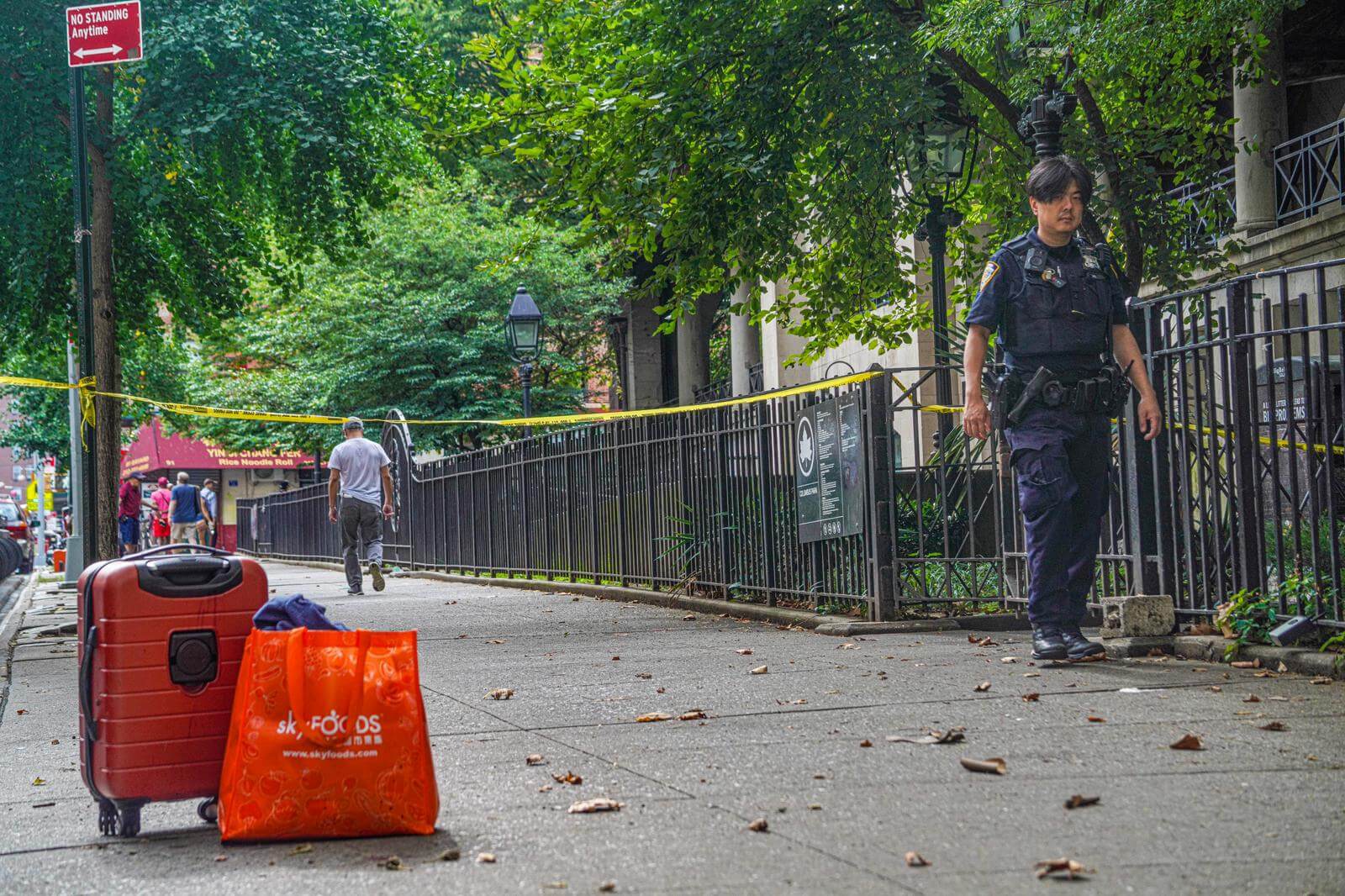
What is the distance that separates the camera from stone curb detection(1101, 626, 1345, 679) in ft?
21.5

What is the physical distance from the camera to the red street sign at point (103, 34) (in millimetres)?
11461

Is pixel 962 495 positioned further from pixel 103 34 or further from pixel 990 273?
pixel 103 34

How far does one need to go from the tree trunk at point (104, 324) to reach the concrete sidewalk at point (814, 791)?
19.6 ft

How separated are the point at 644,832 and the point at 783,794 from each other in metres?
0.58

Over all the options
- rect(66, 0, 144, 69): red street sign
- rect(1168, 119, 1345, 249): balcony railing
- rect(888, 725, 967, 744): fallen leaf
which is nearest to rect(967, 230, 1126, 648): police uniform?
rect(888, 725, 967, 744): fallen leaf

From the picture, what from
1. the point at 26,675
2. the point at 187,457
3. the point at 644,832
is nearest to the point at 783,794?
the point at 644,832

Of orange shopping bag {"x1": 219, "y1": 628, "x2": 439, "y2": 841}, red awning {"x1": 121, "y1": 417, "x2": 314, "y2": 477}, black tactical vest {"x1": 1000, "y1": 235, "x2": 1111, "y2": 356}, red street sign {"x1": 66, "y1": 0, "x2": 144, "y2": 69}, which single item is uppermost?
red street sign {"x1": 66, "y1": 0, "x2": 144, "y2": 69}

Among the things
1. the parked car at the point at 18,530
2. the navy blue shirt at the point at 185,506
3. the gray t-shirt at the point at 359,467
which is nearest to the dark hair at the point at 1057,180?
the gray t-shirt at the point at 359,467

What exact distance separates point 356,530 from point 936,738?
12691mm

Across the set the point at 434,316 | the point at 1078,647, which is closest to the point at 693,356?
the point at 434,316

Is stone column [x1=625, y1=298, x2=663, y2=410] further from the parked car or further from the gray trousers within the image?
the gray trousers

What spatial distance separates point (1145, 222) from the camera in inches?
475

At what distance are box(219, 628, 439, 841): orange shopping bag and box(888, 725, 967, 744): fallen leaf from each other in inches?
72.9

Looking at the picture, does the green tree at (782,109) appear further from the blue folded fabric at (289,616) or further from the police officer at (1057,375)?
the blue folded fabric at (289,616)
